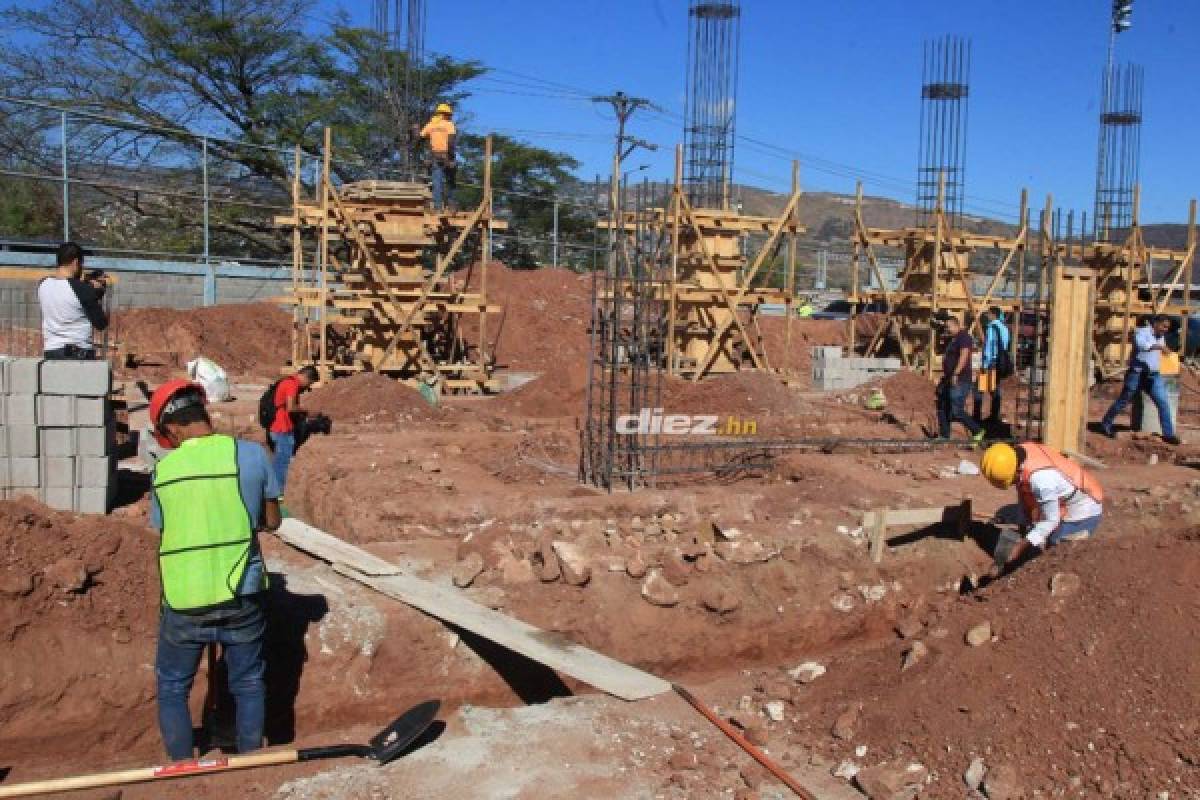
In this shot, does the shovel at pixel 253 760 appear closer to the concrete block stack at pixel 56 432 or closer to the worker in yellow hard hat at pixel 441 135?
the concrete block stack at pixel 56 432

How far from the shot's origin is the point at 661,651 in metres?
6.38

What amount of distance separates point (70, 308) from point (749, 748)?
18.7 feet

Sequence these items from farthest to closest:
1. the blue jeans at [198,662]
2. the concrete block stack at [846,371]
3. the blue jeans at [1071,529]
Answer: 1. the concrete block stack at [846,371]
2. the blue jeans at [1071,529]
3. the blue jeans at [198,662]

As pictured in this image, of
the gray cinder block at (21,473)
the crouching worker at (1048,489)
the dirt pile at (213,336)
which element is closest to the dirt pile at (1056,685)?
the crouching worker at (1048,489)

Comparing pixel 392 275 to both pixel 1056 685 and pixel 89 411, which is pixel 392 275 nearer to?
pixel 89 411

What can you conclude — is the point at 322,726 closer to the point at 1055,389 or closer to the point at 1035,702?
the point at 1035,702

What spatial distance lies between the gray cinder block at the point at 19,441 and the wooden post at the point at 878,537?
5677mm

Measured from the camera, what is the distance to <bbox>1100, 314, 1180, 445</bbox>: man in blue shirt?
12445 mm

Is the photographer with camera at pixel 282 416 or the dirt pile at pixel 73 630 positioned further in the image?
the photographer with camera at pixel 282 416

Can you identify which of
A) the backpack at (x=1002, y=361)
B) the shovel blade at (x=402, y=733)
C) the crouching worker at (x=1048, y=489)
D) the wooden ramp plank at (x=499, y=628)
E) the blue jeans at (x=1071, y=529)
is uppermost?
the backpack at (x=1002, y=361)

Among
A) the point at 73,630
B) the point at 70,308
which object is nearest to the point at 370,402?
the point at 70,308

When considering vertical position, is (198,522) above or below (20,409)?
below

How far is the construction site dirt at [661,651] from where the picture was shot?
15.5 feet

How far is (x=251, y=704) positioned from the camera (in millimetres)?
4473
